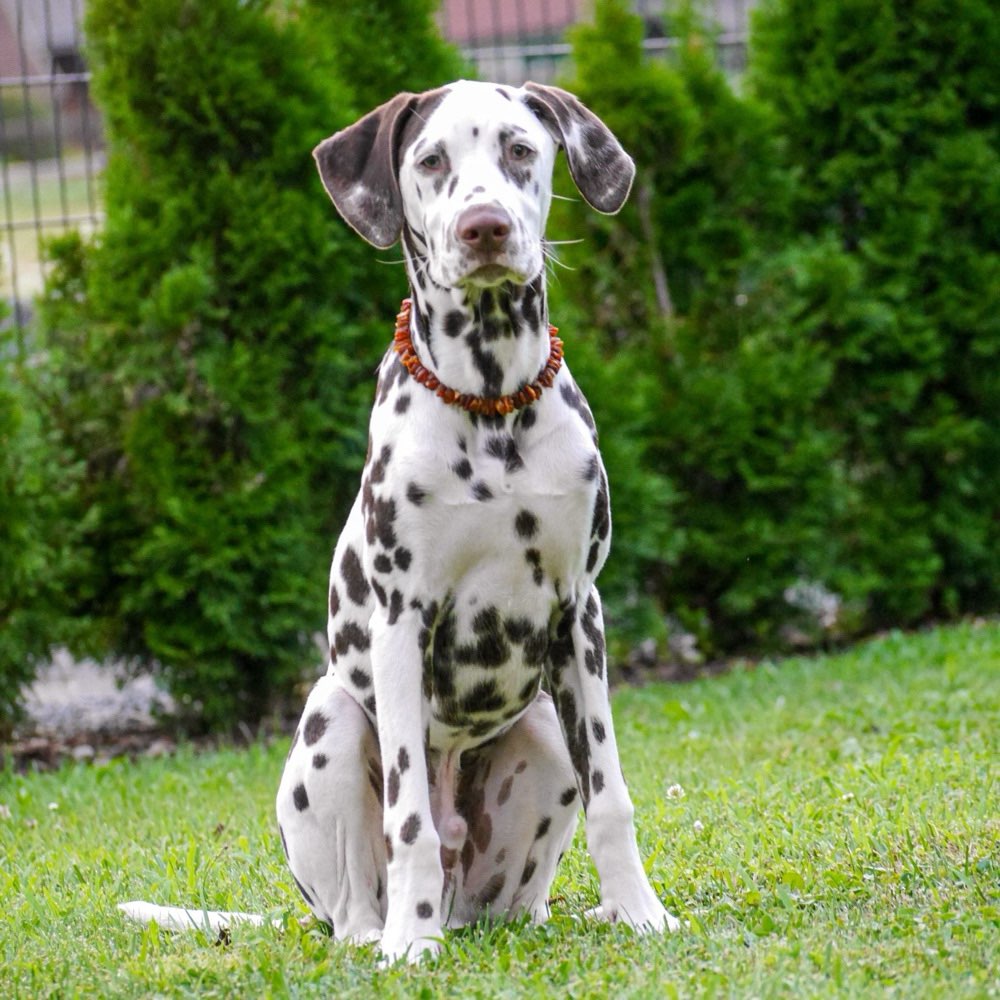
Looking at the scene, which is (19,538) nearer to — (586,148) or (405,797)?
(405,797)

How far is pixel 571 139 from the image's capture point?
3.91 meters

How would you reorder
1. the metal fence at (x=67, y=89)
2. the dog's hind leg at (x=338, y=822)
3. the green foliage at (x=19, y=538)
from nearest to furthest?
the dog's hind leg at (x=338, y=822) < the green foliage at (x=19, y=538) < the metal fence at (x=67, y=89)

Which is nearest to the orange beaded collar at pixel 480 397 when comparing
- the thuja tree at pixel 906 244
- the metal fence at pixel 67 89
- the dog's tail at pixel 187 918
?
the dog's tail at pixel 187 918

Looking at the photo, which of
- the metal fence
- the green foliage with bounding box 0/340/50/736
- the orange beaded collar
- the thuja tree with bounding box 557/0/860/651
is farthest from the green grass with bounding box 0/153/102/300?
the orange beaded collar

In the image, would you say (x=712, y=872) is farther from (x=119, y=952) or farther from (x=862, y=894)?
(x=119, y=952)

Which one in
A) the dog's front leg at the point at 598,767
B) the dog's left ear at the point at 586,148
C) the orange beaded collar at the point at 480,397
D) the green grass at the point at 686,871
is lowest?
the green grass at the point at 686,871

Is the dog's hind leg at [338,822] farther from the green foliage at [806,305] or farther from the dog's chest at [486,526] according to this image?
the green foliage at [806,305]

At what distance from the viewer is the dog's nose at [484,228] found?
11.4ft

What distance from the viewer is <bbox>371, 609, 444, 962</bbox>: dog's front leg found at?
11.8 ft

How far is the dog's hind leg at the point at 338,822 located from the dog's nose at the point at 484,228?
4.24ft

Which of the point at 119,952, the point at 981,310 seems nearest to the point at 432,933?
the point at 119,952

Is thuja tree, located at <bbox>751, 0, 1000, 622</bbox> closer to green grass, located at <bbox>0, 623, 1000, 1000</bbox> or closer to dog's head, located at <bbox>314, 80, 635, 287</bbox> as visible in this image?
green grass, located at <bbox>0, 623, 1000, 1000</bbox>

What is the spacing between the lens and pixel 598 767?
384cm

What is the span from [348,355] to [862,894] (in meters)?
5.04
